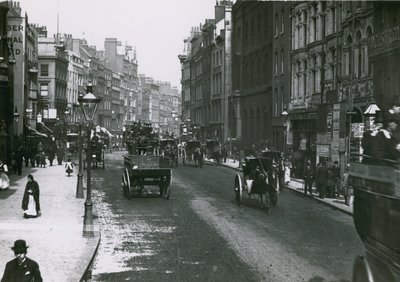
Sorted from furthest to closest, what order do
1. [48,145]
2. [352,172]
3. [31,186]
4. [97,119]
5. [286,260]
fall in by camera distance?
[97,119] → [48,145] → [31,186] → [286,260] → [352,172]

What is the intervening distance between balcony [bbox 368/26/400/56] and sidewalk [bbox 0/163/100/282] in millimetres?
11793

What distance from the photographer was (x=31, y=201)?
18.9 m

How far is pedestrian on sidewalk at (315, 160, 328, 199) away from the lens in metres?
25.0

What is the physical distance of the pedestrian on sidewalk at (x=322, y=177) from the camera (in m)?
25.0

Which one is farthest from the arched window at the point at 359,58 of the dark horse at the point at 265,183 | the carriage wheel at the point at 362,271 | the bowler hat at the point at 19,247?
the bowler hat at the point at 19,247

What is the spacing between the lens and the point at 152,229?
695 inches

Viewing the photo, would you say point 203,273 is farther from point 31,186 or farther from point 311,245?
point 31,186

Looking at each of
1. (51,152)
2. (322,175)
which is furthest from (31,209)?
(51,152)

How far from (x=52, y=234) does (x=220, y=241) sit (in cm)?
451

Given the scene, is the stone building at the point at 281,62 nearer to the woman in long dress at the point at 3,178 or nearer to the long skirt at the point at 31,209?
the long skirt at the point at 31,209

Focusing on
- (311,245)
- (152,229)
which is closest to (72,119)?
(152,229)

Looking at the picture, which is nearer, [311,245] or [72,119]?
[311,245]

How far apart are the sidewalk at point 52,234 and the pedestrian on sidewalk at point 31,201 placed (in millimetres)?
252

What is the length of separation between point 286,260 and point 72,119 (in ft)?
78.7
